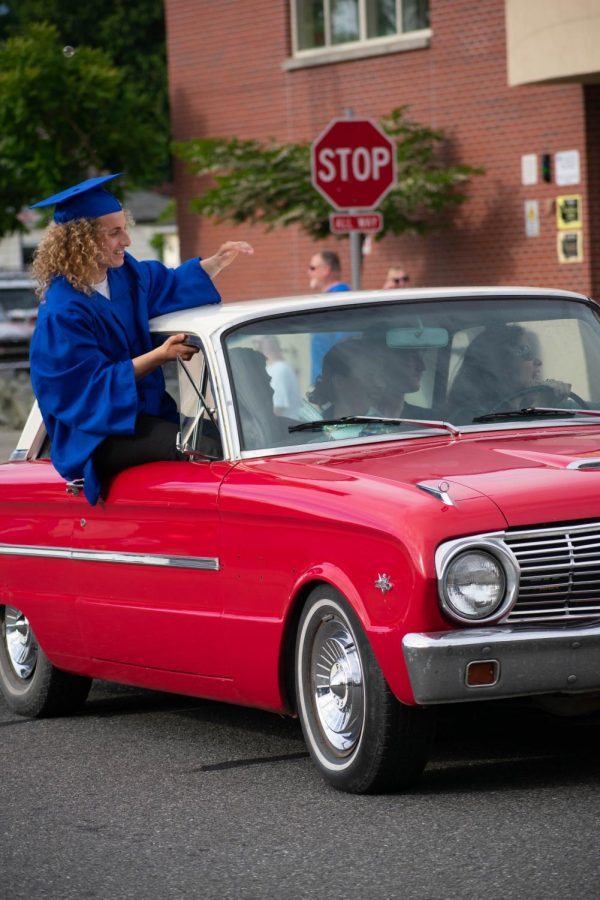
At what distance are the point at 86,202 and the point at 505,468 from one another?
2473 mm

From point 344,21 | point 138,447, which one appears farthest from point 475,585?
point 344,21

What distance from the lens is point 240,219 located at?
2325cm

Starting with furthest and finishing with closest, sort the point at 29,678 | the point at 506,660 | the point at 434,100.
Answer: the point at 434,100
the point at 29,678
the point at 506,660

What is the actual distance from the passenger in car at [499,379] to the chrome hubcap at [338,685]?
3.58ft

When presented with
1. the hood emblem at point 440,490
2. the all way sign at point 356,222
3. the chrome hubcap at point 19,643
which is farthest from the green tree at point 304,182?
the hood emblem at point 440,490

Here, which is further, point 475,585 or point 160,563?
point 160,563

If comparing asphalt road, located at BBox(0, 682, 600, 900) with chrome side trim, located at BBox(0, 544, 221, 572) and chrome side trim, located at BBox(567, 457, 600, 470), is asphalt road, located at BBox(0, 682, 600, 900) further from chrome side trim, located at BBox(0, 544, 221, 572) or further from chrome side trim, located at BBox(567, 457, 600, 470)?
chrome side trim, located at BBox(567, 457, 600, 470)

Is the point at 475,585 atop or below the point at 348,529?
below

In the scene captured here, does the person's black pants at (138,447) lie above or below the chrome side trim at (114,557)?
above

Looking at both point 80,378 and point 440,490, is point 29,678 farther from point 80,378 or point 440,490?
point 440,490

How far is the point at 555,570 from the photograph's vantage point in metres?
5.32

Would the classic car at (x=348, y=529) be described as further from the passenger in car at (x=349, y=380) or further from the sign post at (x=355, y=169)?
the sign post at (x=355, y=169)

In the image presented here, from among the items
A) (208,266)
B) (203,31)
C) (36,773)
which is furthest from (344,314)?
(203,31)

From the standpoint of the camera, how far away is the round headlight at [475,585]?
17.3ft
